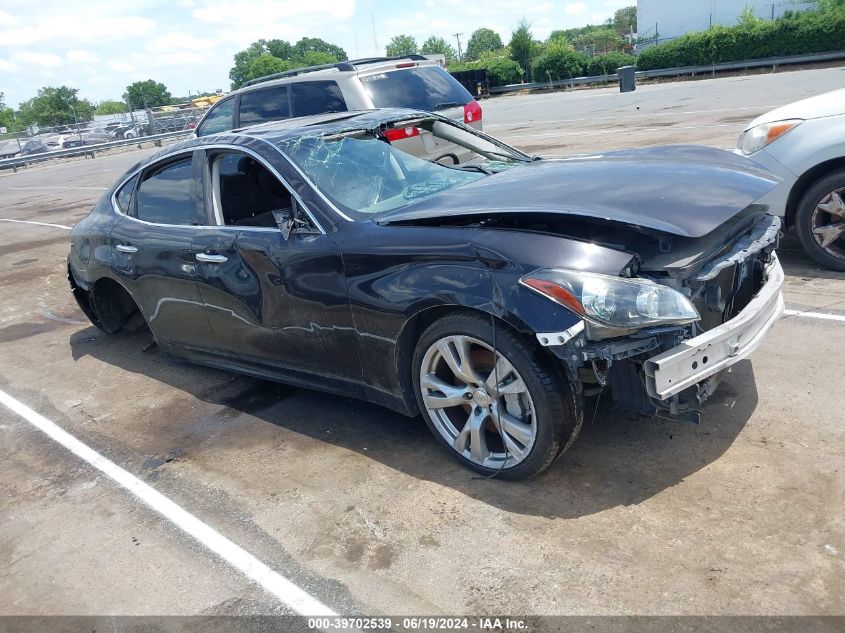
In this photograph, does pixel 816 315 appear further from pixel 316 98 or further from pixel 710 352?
pixel 316 98

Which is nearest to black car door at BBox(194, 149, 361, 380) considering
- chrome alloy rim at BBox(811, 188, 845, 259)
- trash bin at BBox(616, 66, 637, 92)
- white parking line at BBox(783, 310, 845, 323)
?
white parking line at BBox(783, 310, 845, 323)

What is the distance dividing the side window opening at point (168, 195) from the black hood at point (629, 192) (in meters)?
1.66

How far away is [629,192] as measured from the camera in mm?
3637

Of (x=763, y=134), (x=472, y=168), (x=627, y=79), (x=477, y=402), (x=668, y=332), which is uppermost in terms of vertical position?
(x=472, y=168)

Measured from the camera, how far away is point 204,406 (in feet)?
16.6

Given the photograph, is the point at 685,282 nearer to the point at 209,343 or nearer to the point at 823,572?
the point at 823,572

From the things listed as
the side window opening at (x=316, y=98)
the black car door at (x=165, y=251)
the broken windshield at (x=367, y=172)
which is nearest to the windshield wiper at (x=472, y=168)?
the broken windshield at (x=367, y=172)

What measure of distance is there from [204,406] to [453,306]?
2351mm

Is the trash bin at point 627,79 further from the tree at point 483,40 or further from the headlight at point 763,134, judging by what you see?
the tree at point 483,40

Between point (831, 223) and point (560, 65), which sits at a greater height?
point (560, 65)

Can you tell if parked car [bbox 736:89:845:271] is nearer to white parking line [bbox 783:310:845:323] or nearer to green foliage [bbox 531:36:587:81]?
white parking line [bbox 783:310:845:323]

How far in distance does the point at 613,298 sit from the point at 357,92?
→ 21.5ft

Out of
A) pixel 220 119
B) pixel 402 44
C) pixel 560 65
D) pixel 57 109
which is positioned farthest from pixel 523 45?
pixel 402 44

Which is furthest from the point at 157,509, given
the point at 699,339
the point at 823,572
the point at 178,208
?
the point at 823,572
